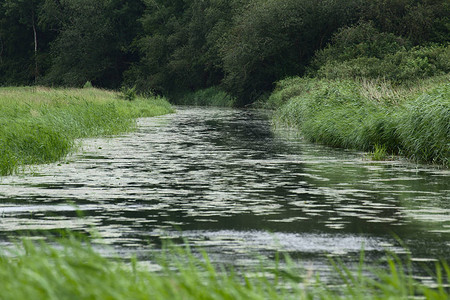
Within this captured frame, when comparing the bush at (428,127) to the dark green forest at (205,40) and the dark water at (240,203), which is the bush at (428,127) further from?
the dark green forest at (205,40)

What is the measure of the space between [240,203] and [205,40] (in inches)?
2498

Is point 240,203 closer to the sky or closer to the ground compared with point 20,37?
closer to the ground

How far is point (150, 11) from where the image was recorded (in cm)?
8225

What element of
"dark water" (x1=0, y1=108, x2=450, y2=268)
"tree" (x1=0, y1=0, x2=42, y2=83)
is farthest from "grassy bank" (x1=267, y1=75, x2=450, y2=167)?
"tree" (x1=0, y1=0, x2=42, y2=83)

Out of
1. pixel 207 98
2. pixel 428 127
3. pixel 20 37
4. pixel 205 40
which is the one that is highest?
pixel 20 37

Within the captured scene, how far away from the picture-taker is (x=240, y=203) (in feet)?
35.8

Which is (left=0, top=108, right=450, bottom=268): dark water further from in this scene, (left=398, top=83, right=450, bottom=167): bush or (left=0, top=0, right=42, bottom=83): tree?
(left=0, top=0, right=42, bottom=83): tree

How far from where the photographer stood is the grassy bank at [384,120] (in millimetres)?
16250

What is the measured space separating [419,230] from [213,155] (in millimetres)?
10349

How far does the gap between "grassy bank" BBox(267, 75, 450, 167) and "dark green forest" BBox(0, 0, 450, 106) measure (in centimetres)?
1572

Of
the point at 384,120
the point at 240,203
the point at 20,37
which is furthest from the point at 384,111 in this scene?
the point at 20,37

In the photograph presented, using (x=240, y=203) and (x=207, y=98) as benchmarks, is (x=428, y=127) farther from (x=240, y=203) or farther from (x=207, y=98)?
(x=207, y=98)

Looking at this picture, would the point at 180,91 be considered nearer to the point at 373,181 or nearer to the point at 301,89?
the point at 301,89

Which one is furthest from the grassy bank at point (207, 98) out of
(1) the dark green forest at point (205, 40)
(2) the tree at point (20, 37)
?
(2) the tree at point (20, 37)
